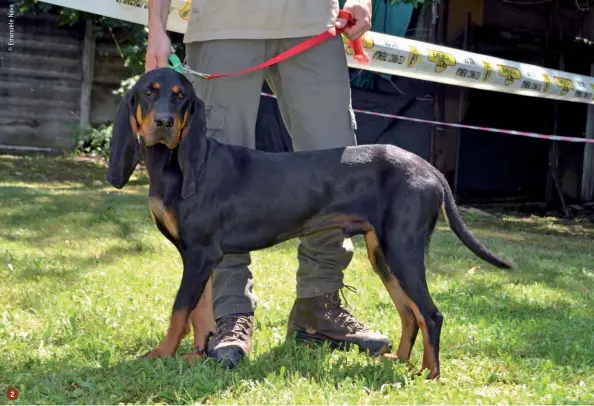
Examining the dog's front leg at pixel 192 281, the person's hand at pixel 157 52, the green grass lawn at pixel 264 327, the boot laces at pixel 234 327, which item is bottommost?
the green grass lawn at pixel 264 327

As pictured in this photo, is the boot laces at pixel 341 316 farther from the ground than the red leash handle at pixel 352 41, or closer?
closer

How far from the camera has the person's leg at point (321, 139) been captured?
11.6 feet

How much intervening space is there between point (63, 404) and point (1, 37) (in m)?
10.1

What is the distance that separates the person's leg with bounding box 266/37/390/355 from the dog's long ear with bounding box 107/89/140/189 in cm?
81

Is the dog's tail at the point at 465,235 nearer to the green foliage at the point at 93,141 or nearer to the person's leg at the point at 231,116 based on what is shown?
the person's leg at the point at 231,116

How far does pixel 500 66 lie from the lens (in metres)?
8.96

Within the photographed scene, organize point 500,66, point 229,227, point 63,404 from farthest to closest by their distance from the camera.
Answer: point 500,66 < point 229,227 < point 63,404

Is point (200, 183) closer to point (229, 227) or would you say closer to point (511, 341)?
point (229, 227)

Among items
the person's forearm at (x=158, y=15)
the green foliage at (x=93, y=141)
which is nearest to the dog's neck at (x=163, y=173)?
the person's forearm at (x=158, y=15)

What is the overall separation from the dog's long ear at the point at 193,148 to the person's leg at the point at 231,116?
380 mm

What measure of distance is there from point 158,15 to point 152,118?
667 millimetres

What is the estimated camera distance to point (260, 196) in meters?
3.15

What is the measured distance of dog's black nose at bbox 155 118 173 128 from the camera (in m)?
2.91

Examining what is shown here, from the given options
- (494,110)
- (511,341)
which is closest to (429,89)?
(494,110)
